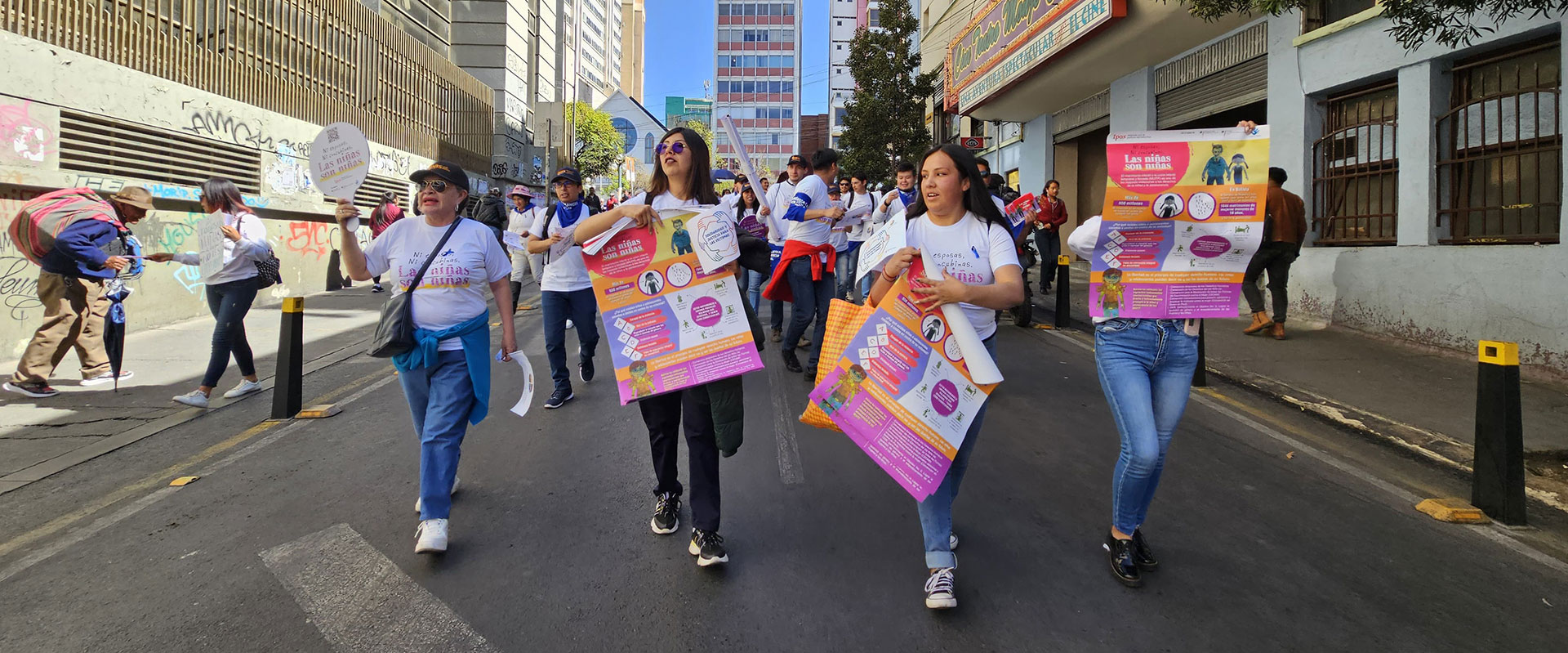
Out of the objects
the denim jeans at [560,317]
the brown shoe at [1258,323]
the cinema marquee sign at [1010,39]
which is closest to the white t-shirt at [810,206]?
the denim jeans at [560,317]

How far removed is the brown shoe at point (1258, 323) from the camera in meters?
8.80

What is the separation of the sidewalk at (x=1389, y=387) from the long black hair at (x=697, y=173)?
4.55 meters

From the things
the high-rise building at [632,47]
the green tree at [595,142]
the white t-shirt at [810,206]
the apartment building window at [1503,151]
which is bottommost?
the white t-shirt at [810,206]

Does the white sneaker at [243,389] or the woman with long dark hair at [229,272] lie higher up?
the woman with long dark hair at [229,272]

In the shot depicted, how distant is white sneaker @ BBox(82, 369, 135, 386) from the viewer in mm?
6910

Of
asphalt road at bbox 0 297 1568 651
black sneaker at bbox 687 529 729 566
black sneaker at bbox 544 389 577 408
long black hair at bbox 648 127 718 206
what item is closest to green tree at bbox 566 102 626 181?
black sneaker at bbox 544 389 577 408

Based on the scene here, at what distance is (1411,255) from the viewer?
8.23 meters

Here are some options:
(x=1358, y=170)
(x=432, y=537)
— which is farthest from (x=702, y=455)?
(x=1358, y=170)

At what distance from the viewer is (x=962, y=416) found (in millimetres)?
2760

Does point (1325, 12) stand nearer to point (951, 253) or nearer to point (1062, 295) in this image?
point (1062, 295)

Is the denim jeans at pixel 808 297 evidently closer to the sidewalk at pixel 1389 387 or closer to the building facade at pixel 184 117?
the sidewalk at pixel 1389 387

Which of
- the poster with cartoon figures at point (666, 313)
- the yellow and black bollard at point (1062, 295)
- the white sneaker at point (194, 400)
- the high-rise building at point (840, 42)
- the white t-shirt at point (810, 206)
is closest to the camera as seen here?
the poster with cartoon figures at point (666, 313)

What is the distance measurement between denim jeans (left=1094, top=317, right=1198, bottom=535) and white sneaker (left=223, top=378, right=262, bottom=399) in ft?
21.5

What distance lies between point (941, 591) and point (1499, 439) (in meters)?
2.98
